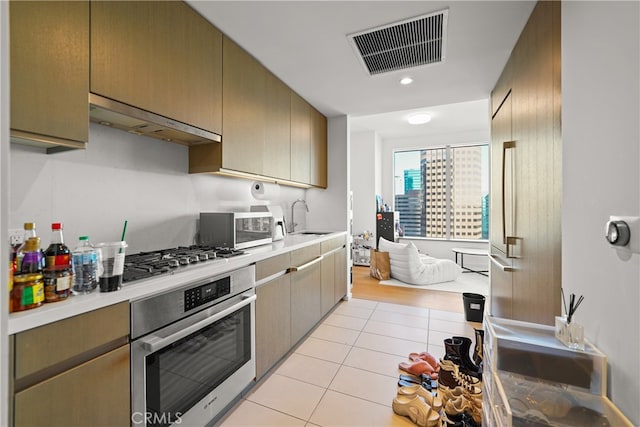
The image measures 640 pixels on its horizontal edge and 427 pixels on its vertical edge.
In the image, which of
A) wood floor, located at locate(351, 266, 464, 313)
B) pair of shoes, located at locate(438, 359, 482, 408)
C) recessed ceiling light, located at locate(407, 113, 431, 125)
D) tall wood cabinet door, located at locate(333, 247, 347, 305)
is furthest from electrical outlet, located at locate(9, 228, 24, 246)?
recessed ceiling light, located at locate(407, 113, 431, 125)

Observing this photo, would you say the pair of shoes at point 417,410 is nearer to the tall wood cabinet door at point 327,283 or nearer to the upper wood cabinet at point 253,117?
the tall wood cabinet door at point 327,283

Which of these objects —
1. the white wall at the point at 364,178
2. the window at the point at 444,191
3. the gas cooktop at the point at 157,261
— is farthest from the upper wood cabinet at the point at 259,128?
the window at the point at 444,191

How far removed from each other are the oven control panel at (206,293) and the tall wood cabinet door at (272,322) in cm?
31

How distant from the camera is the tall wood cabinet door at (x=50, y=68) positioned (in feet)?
3.04

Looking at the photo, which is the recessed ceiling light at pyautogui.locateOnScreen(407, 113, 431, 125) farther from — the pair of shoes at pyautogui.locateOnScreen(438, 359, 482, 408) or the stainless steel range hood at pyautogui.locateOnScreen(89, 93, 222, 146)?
the pair of shoes at pyautogui.locateOnScreen(438, 359, 482, 408)

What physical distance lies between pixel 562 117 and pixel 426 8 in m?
1.01

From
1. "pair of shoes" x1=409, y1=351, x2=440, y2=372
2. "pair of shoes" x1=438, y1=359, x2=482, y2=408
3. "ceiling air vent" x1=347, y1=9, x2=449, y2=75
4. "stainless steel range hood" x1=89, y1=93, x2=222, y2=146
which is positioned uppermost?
"ceiling air vent" x1=347, y1=9, x2=449, y2=75

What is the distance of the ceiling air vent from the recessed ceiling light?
250cm

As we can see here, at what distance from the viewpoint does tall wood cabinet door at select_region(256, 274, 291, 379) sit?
1.80 metres

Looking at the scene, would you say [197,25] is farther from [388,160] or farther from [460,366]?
[388,160]

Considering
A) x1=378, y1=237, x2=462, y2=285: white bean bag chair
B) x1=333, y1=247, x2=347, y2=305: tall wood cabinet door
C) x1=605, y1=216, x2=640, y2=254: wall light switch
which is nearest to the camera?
x1=605, y1=216, x2=640, y2=254: wall light switch

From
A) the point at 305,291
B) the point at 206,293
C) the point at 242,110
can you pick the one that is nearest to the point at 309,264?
the point at 305,291

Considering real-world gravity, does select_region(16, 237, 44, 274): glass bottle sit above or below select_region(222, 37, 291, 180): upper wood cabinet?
Answer: below

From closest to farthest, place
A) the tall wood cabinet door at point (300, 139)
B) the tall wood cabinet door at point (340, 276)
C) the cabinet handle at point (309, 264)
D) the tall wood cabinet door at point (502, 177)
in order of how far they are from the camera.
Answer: the tall wood cabinet door at point (502, 177)
the cabinet handle at point (309, 264)
the tall wood cabinet door at point (300, 139)
the tall wood cabinet door at point (340, 276)
